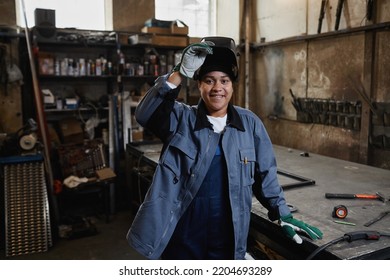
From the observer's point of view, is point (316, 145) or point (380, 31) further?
point (316, 145)

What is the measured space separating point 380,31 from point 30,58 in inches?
135

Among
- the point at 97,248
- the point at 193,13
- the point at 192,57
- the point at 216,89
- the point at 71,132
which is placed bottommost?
the point at 97,248

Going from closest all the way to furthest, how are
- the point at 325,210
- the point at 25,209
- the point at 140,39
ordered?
the point at 325,210 < the point at 25,209 < the point at 140,39

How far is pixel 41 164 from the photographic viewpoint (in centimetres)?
344

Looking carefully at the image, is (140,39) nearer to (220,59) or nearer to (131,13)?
(131,13)

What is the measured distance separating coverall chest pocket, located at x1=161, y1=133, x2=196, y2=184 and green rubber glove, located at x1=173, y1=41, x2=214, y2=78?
26 cm

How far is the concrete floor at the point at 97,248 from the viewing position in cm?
318

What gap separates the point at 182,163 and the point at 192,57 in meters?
0.41

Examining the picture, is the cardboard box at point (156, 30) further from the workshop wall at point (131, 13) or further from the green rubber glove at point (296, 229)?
the green rubber glove at point (296, 229)

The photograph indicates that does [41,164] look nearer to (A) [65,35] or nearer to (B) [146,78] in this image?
(A) [65,35]

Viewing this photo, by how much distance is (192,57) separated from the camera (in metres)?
1.43

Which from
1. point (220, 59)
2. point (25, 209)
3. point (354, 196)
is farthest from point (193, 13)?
point (220, 59)

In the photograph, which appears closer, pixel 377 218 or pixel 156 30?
pixel 377 218
